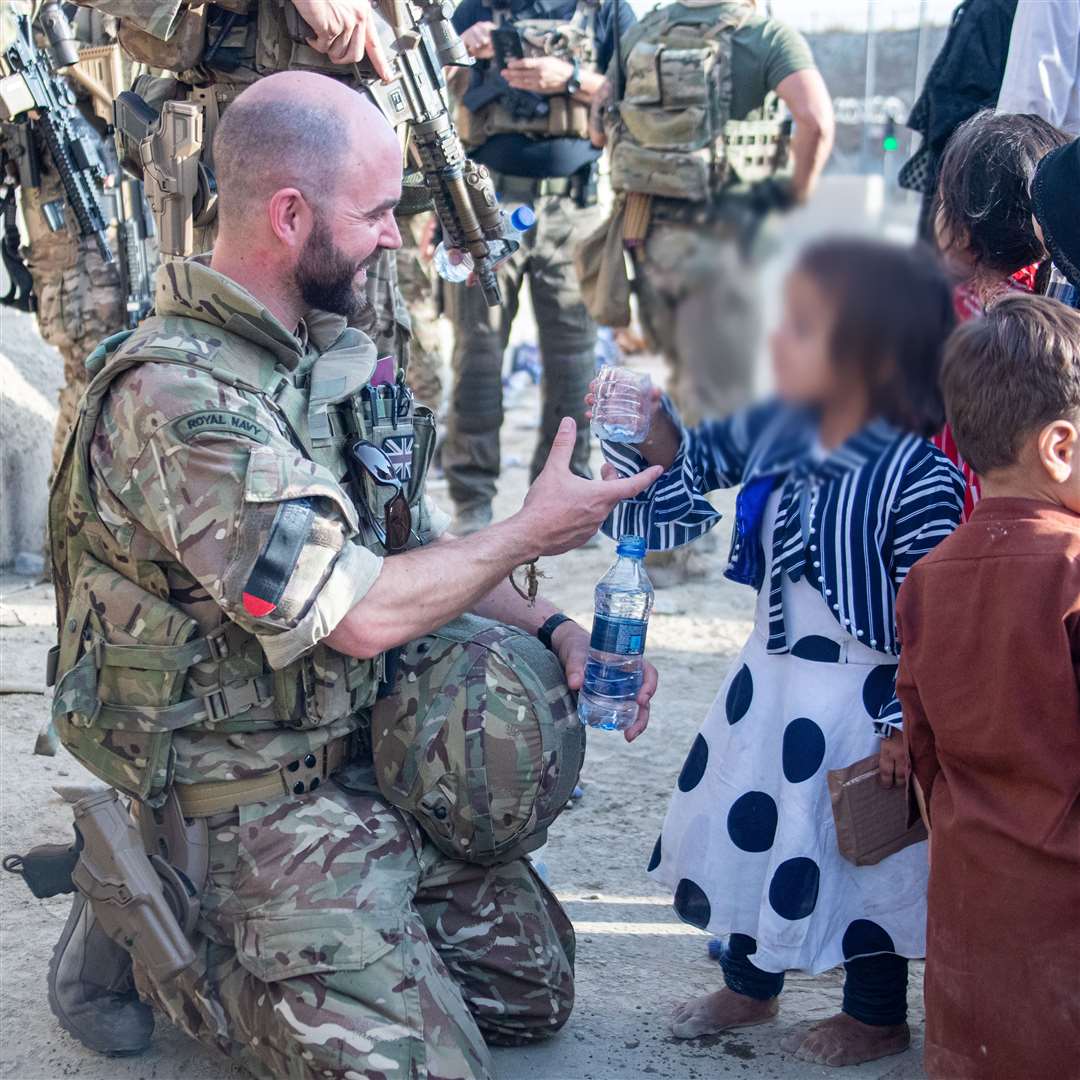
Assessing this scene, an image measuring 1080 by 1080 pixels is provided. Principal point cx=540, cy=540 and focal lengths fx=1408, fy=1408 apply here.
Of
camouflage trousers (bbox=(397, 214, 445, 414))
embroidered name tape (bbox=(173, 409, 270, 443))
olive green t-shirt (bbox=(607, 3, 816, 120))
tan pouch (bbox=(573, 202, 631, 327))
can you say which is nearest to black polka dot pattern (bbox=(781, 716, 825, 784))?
embroidered name tape (bbox=(173, 409, 270, 443))

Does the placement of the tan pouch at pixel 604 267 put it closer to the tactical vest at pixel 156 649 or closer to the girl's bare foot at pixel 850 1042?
the tactical vest at pixel 156 649

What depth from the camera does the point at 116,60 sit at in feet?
18.4

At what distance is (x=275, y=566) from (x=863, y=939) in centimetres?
119

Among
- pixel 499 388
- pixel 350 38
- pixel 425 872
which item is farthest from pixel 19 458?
pixel 425 872

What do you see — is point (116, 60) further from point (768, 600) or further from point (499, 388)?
point (768, 600)

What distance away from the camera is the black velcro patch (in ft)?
7.11

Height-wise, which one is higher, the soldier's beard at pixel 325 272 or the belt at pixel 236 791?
the soldier's beard at pixel 325 272

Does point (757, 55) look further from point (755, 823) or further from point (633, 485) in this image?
point (755, 823)

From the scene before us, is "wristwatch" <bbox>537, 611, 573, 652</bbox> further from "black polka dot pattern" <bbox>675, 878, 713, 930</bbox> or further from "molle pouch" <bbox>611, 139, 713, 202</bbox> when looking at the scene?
"molle pouch" <bbox>611, 139, 713, 202</bbox>

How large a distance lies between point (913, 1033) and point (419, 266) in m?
5.10

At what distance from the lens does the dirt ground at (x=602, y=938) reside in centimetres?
253

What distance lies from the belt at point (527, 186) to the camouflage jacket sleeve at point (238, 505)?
3.59 m

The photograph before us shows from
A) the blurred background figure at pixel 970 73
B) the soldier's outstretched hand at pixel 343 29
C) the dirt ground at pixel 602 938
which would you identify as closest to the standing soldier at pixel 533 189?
the dirt ground at pixel 602 938

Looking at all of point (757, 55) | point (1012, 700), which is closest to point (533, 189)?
point (757, 55)
